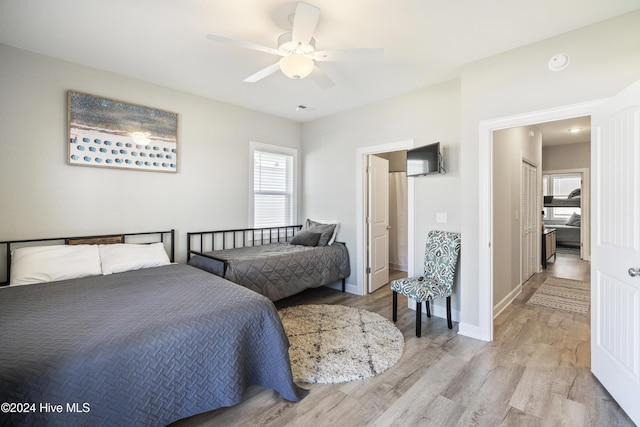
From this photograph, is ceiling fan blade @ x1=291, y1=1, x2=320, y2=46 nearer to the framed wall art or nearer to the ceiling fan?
the ceiling fan

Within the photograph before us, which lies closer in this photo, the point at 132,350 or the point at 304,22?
the point at 132,350

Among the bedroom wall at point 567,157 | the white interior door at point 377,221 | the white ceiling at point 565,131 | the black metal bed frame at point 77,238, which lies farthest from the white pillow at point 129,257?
the bedroom wall at point 567,157

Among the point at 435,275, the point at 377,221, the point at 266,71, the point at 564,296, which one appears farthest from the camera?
the point at 377,221

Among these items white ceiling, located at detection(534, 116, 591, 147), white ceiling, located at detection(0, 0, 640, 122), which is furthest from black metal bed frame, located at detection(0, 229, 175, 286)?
white ceiling, located at detection(534, 116, 591, 147)

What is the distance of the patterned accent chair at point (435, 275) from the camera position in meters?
2.81

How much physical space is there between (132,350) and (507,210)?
4.03 meters

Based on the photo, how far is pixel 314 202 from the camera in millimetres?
4617

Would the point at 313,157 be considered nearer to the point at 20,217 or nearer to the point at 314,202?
the point at 314,202

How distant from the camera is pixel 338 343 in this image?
261cm

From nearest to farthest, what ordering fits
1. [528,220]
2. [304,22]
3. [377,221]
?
1. [304,22]
2. [377,221]
3. [528,220]

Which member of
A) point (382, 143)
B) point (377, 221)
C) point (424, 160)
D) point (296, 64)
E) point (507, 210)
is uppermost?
point (296, 64)

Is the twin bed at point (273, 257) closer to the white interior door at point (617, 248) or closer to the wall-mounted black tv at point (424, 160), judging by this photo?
the wall-mounted black tv at point (424, 160)

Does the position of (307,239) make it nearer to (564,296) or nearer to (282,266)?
(282,266)

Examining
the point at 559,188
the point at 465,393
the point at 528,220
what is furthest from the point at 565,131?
the point at 465,393
